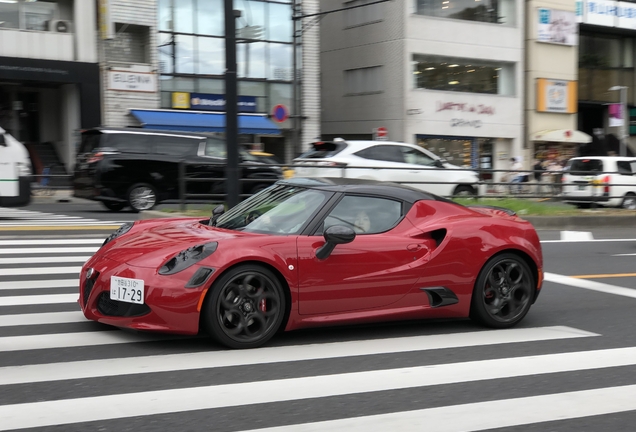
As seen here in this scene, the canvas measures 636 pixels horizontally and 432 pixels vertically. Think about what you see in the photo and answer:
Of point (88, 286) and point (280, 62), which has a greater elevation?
point (280, 62)

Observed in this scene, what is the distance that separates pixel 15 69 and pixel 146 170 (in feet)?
36.9

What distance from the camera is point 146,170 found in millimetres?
18266

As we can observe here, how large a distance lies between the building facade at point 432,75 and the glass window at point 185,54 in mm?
9138

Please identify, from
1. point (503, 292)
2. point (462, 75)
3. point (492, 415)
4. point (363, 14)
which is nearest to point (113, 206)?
point (503, 292)

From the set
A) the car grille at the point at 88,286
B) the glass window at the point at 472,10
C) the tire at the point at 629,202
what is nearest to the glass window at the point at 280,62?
the glass window at the point at 472,10

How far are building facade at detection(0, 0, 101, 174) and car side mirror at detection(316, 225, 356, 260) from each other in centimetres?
2364

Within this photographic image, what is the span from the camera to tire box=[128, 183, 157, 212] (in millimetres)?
18125

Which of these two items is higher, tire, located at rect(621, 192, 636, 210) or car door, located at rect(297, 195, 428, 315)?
car door, located at rect(297, 195, 428, 315)

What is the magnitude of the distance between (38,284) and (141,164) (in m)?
10.1

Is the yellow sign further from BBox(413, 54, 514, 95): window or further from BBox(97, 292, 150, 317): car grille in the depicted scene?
BBox(97, 292, 150, 317): car grille

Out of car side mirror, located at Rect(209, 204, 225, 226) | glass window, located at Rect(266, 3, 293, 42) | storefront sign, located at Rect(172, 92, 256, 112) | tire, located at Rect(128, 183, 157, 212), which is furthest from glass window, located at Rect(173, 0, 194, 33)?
car side mirror, located at Rect(209, 204, 225, 226)

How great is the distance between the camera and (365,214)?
6.30 m

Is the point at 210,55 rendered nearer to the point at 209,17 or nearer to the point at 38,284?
the point at 209,17

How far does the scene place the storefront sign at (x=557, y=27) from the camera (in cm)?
4069
